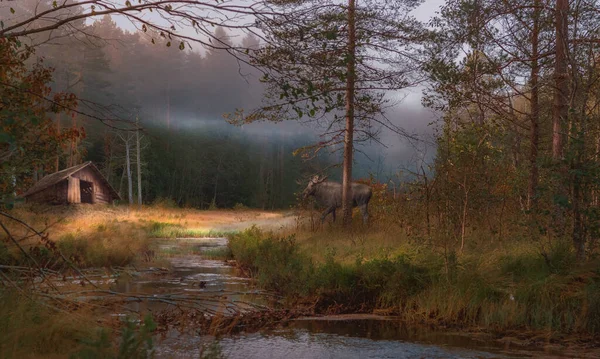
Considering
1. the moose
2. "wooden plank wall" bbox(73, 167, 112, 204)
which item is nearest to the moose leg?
the moose

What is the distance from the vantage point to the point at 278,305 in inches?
385

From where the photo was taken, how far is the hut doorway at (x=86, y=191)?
119 ft

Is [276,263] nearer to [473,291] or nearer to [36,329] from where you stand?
[473,291]

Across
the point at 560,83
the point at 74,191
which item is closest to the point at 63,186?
the point at 74,191

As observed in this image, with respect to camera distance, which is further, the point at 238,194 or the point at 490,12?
the point at 238,194

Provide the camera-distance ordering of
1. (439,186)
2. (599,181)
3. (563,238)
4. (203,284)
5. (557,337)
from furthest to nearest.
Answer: (439,186), (203,284), (563,238), (599,181), (557,337)

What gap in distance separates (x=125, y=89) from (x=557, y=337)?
59.0 metres

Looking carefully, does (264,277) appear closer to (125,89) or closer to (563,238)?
(563,238)

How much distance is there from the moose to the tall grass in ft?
27.6

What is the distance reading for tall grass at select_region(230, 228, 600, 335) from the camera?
786cm

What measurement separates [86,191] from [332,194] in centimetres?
2246

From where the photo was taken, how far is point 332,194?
19859 mm

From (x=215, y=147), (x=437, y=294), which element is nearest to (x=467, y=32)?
(x=437, y=294)

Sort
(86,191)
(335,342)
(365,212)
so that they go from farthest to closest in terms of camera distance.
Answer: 1. (86,191)
2. (365,212)
3. (335,342)
